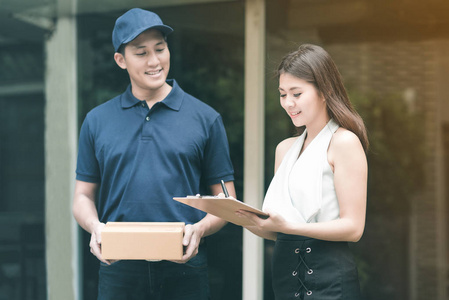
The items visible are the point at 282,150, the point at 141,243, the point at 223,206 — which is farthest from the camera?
the point at 282,150

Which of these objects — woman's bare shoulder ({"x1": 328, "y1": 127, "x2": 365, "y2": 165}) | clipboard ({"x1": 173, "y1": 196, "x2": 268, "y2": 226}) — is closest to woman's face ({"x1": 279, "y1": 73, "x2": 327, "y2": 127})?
woman's bare shoulder ({"x1": 328, "y1": 127, "x2": 365, "y2": 165})

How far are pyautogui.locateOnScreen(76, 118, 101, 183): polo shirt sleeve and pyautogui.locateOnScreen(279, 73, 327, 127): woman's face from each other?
101 cm

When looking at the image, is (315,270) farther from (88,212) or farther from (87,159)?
(87,159)

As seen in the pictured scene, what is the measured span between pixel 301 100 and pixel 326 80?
0.12m

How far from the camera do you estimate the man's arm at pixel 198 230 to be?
7.92ft

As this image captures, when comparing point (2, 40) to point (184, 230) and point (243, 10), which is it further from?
point (184, 230)

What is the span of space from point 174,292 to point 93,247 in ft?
1.40

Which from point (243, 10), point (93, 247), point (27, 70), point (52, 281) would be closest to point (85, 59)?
point (27, 70)

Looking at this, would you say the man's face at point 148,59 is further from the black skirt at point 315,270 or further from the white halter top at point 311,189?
the black skirt at point 315,270

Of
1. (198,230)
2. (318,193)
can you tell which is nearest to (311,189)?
(318,193)

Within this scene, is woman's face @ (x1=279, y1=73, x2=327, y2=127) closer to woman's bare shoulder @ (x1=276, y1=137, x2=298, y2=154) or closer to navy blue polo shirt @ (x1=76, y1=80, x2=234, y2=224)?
woman's bare shoulder @ (x1=276, y1=137, x2=298, y2=154)

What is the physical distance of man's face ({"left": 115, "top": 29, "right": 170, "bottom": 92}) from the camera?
8.64 feet

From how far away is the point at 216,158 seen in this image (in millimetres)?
2699

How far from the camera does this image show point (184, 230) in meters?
2.46
